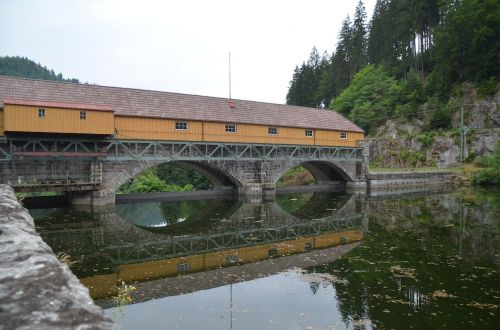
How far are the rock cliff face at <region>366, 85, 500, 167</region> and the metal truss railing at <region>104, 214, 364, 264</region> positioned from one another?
26304 mm

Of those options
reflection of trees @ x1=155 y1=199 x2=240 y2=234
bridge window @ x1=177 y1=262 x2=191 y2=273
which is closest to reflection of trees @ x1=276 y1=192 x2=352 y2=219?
reflection of trees @ x1=155 y1=199 x2=240 y2=234

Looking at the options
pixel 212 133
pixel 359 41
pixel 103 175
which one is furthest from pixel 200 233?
pixel 359 41

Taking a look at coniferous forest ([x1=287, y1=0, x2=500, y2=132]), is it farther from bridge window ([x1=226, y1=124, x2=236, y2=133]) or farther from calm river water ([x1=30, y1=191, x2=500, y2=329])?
calm river water ([x1=30, y1=191, x2=500, y2=329])

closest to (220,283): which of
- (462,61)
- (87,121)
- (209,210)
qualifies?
(209,210)

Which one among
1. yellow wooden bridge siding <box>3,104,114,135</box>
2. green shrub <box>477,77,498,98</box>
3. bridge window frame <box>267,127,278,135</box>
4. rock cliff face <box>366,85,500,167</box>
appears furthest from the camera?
rock cliff face <box>366,85,500,167</box>

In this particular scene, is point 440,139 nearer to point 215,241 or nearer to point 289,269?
point 215,241

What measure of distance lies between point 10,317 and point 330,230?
1312cm

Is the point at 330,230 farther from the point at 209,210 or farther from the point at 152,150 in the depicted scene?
the point at 152,150

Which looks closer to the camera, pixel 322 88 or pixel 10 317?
pixel 10 317

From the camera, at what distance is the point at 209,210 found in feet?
67.1

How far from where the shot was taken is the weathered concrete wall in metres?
2.27

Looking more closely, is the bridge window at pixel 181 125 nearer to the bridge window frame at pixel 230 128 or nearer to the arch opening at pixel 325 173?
the bridge window frame at pixel 230 128

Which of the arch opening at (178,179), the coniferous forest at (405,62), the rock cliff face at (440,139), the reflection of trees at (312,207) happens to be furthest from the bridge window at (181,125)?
the coniferous forest at (405,62)

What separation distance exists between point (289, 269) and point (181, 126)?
16.1 m
